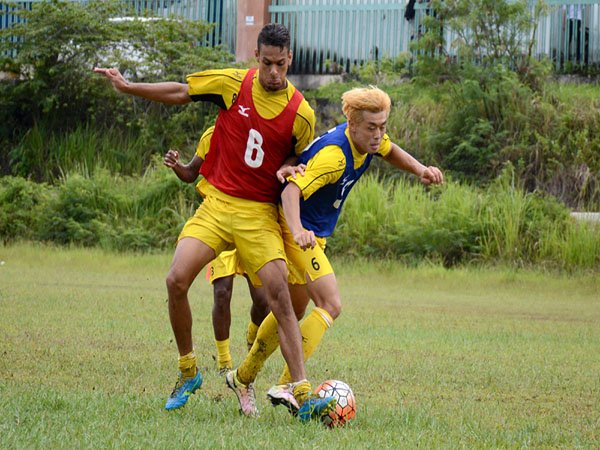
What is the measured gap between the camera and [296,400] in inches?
252

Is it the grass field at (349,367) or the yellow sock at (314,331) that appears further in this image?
the yellow sock at (314,331)

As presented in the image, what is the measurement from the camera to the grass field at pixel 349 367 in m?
5.87

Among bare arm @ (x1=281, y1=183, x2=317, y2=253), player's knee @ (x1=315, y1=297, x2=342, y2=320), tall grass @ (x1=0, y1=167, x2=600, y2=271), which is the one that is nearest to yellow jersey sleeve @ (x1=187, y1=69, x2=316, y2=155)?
bare arm @ (x1=281, y1=183, x2=317, y2=253)

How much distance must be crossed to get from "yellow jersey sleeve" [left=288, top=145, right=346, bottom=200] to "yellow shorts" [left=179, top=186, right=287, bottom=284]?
397 mm

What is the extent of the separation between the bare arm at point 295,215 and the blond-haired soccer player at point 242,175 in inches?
13.1

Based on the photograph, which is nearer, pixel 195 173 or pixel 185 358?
pixel 185 358

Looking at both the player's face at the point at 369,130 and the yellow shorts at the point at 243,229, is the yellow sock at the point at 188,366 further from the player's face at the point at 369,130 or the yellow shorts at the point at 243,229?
the player's face at the point at 369,130

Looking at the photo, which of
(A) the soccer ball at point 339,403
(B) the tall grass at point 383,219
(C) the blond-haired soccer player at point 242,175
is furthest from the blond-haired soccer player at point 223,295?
(B) the tall grass at point 383,219

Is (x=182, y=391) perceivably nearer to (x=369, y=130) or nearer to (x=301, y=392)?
(x=301, y=392)

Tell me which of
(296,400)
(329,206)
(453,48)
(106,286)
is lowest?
(106,286)

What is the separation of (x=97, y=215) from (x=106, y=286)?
227 inches

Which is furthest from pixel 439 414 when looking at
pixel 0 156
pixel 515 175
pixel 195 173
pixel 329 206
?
pixel 0 156

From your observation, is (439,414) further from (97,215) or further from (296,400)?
(97,215)

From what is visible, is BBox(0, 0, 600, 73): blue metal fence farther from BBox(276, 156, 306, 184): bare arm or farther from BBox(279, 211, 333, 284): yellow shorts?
BBox(276, 156, 306, 184): bare arm
